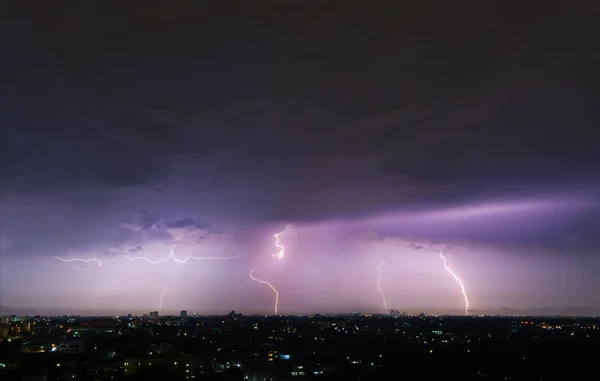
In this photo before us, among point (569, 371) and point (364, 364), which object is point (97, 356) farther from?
point (569, 371)

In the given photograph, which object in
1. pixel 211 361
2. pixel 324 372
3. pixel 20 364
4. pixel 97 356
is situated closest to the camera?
pixel 20 364

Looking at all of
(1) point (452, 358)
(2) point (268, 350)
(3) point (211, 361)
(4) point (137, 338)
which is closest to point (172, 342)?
(4) point (137, 338)

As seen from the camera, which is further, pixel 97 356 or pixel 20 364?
pixel 97 356

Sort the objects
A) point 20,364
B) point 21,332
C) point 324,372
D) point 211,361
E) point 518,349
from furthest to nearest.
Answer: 1. point 21,332
2. point 518,349
3. point 211,361
4. point 324,372
5. point 20,364

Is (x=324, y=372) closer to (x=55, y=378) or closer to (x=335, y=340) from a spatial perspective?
(x=55, y=378)

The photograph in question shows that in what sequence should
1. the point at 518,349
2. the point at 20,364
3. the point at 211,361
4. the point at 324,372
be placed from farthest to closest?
the point at 518,349, the point at 211,361, the point at 324,372, the point at 20,364

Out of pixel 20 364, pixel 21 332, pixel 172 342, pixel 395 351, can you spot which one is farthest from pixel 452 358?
pixel 21 332

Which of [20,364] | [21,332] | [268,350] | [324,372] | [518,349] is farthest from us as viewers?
[21,332]

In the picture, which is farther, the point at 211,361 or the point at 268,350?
the point at 268,350

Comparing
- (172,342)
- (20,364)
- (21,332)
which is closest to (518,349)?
(172,342)
